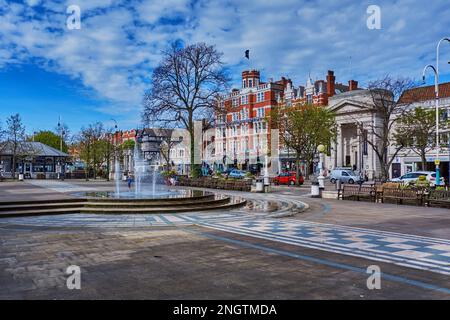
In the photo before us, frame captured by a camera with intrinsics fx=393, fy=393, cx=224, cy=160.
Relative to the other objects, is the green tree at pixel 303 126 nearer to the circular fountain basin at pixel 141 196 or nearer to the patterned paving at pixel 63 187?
the patterned paving at pixel 63 187

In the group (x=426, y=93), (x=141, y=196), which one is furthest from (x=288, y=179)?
(x=426, y=93)

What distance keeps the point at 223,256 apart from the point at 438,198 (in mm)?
15101

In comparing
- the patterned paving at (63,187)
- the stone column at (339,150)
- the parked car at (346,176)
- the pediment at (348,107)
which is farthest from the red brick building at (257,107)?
the patterned paving at (63,187)

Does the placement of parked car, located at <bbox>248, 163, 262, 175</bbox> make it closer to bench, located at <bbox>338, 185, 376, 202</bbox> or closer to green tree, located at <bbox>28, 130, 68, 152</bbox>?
bench, located at <bbox>338, 185, 376, 202</bbox>

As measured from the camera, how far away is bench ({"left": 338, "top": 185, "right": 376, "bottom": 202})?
22386mm

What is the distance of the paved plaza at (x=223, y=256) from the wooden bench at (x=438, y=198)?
14.9 ft

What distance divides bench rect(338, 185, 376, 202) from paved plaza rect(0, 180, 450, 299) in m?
7.37

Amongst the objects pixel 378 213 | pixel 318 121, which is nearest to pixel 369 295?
pixel 378 213

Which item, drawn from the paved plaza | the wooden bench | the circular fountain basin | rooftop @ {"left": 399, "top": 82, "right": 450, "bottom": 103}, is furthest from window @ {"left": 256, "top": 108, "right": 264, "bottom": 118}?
the paved plaza

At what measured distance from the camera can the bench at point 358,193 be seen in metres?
22.4
